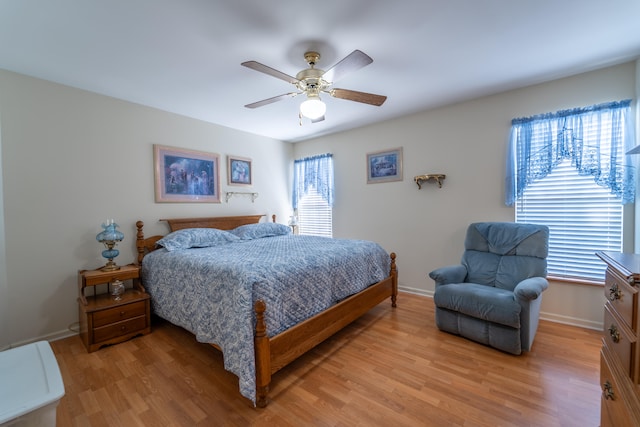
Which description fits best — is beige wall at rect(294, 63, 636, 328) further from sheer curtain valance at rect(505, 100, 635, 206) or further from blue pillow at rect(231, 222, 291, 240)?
blue pillow at rect(231, 222, 291, 240)

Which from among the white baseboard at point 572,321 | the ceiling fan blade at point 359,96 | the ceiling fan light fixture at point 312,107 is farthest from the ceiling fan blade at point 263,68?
the white baseboard at point 572,321

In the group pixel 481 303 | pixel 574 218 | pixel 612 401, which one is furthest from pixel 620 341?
pixel 574 218

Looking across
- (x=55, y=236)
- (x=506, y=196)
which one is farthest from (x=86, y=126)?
(x=506, y=196)

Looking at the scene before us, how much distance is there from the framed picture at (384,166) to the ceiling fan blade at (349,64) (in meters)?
2.13

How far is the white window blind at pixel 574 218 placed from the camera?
2.58 m

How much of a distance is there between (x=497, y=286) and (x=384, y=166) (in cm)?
218

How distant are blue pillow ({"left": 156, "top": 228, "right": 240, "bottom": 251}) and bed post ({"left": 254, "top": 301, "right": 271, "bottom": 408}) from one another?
1781 millimetres

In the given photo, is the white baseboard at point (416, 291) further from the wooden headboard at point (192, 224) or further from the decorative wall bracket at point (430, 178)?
the wooden headboard at point (192, 224)

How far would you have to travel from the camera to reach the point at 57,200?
266cm

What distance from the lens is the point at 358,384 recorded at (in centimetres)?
192

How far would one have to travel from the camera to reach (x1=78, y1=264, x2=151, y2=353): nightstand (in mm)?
2424

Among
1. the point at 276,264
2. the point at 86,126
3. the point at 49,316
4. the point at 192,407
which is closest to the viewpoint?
the point at 192,407

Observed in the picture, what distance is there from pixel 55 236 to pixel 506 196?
4.88 meters

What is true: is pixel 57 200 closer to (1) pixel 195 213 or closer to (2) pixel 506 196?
(1) pixel 195 213
